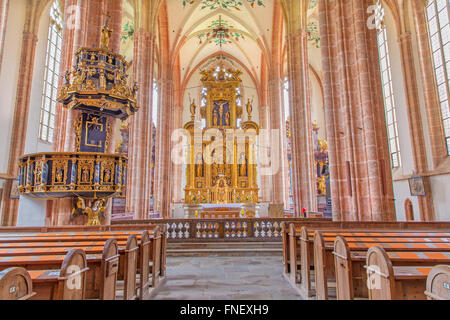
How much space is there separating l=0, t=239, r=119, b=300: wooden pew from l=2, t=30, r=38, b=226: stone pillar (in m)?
11.2

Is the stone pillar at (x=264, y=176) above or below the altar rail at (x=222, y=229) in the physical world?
above

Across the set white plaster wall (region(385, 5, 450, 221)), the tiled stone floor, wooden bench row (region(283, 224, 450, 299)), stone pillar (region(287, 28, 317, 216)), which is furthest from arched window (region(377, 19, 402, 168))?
wooden bench row (region(283, 224, 450, 299))

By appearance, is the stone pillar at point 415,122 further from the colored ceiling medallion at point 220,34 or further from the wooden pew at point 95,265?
the wooden pew at point 95,265

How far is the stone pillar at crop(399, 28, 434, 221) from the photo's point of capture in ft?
36.8

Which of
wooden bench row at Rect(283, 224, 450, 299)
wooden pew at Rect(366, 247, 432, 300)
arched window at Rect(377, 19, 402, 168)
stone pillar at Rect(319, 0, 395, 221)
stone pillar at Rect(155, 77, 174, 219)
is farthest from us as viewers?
stone pillar at Rect(155, 77, 174, 219)

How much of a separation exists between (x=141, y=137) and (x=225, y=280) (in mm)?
8745

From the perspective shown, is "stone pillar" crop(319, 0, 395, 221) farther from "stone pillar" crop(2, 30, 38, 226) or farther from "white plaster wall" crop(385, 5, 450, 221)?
"stone pillar" crop(2, 30, 38, 226)

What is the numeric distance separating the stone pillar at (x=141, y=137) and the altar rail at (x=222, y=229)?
350 cm

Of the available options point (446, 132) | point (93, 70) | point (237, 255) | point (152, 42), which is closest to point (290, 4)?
point (152, 42)

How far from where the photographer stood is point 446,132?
35.9ft

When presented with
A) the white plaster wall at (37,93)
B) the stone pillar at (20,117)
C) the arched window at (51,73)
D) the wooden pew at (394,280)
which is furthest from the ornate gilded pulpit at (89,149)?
the arched window at (51,73)

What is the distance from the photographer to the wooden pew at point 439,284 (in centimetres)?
155

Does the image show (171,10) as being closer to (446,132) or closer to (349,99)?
(349,99)

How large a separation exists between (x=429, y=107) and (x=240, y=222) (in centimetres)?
951
